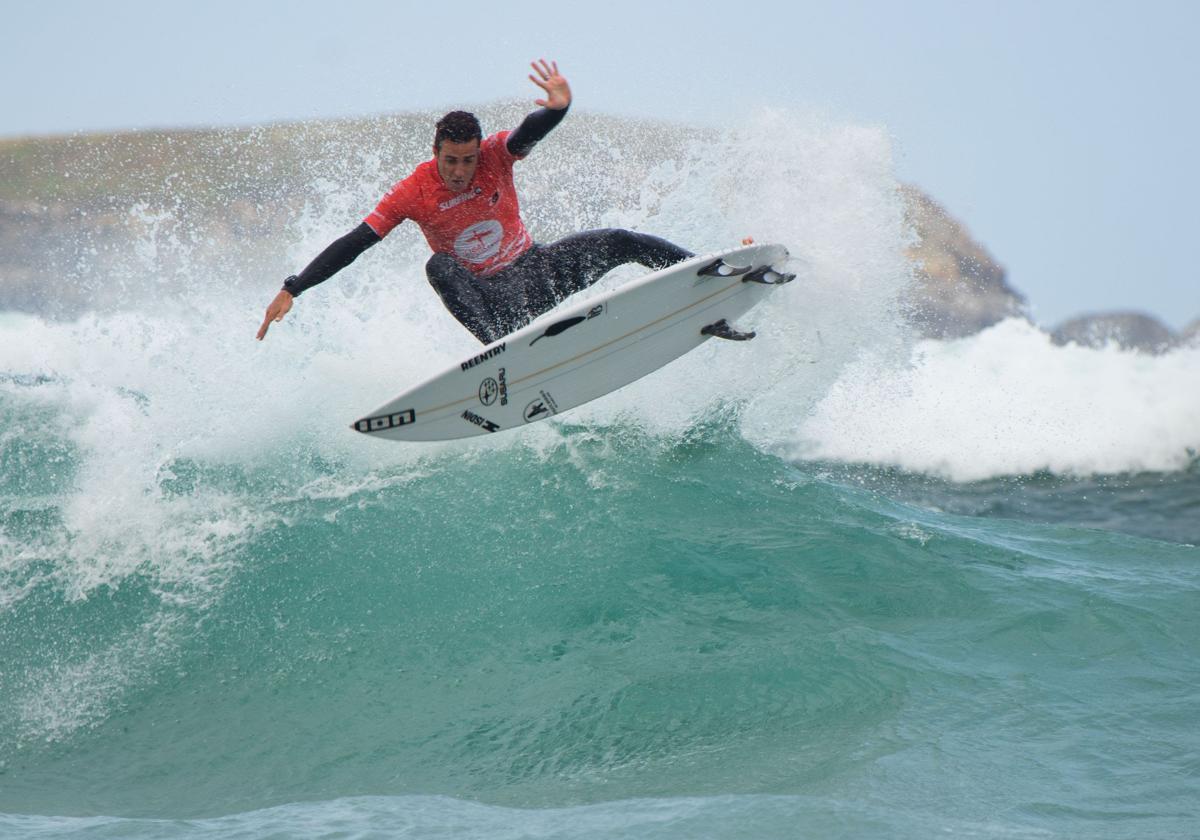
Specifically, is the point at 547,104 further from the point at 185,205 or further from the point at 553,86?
the point at 185,205

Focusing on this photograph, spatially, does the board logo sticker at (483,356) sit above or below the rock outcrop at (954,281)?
below

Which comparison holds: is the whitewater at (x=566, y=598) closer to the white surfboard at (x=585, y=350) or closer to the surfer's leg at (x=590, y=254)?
the white surfboard at (x=585, y=350)

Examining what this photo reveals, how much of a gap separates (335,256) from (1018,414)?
16.2 meters

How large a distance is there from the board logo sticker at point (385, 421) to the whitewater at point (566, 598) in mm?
934

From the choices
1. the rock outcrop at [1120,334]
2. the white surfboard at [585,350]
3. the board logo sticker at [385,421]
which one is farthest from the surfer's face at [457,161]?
the rock outcrop at [1120,334]

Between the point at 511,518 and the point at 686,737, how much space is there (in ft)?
7.50

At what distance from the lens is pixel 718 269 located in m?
6.52

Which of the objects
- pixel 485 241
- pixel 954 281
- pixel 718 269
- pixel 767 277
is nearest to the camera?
pixel 485 241

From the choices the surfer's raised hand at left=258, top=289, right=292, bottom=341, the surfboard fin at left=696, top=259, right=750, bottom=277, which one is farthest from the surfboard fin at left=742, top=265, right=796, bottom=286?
the surfer's raised hand at left=258, top=289, right=292, bottom=341

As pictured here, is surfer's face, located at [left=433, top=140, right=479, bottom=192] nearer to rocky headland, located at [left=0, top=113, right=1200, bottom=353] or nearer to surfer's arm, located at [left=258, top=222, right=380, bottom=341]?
surfer's arm, located at [left=258, top=222, right=380, bottom=341]

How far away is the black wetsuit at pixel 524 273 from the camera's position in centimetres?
585

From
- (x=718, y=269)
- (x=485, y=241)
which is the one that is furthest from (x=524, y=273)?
(x=718, y=269)

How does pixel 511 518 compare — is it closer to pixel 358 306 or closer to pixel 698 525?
pixel 698 525

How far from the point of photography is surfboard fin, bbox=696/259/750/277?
6484mm
